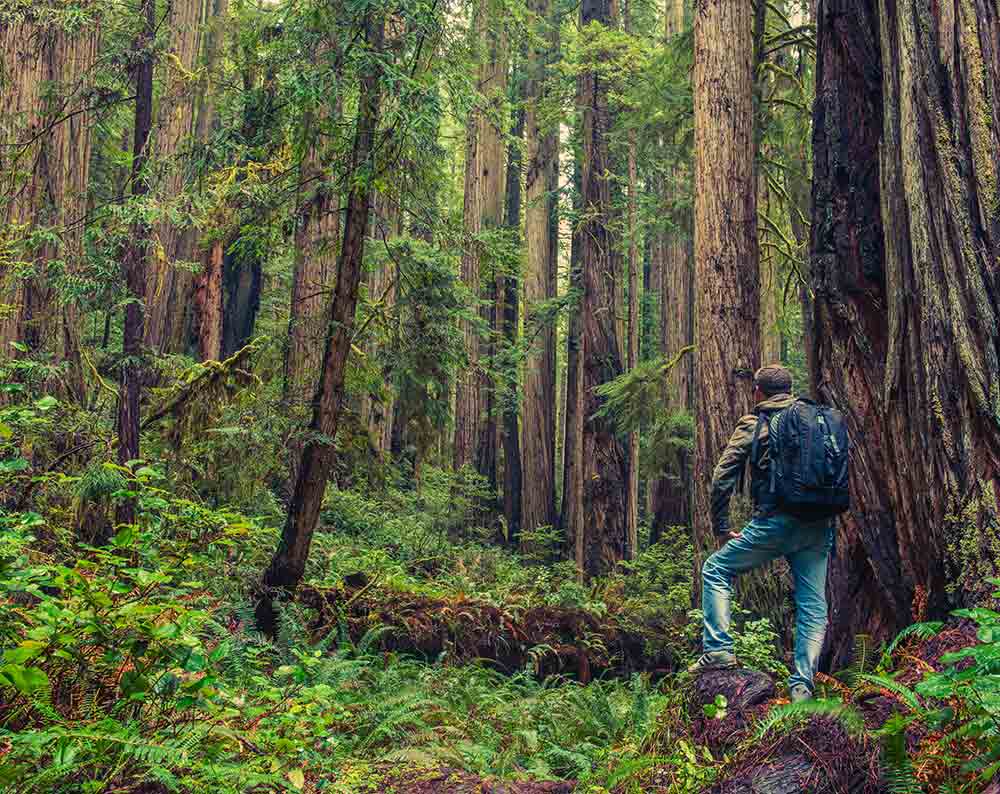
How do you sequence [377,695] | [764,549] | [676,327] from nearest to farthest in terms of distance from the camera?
[764,549] → [377,695] → [676,327]

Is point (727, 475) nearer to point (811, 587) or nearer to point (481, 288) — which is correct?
point (811, 587)

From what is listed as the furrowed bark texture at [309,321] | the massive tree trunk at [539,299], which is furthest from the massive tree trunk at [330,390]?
the massive tree trunk at [539,299]

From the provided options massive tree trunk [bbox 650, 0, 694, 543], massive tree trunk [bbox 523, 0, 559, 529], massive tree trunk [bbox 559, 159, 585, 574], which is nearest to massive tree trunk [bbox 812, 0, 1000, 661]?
massive tree trunk [bbox 650, 0, 694, 543]

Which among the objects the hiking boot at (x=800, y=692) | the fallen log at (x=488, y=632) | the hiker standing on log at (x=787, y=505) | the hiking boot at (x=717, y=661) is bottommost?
the fallen log at (x=488, y=632)

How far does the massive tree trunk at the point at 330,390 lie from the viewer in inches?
297

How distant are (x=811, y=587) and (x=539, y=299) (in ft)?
55.7

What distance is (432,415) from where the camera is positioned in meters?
8.95

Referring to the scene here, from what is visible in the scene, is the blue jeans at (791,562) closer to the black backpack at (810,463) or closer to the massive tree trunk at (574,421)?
the black backpack at (810,463)

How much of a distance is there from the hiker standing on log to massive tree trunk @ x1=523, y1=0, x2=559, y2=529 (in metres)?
12.9

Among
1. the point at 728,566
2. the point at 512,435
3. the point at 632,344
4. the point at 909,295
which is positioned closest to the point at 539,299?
the point at 632,344

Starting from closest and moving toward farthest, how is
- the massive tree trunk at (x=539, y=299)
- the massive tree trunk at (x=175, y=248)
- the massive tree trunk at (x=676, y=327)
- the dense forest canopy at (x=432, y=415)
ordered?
the dense forest canopy at (x=432, y=415) < the massive tree trunk at (x=175, y=248) < the massive tree trunk at (x=676, y=327) < the massive tree trunk at (x=539, y=299)

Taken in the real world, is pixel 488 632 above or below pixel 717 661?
below

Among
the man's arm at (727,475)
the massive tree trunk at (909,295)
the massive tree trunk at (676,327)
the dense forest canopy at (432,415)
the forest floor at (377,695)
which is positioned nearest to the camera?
the forest floor at (377,695)

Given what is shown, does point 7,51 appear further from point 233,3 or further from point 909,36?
point 909,36
